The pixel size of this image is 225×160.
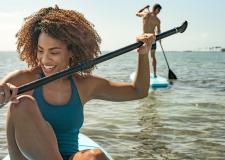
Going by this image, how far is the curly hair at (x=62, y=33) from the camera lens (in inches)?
125

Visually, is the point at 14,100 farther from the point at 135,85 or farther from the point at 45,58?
the point at 135,85

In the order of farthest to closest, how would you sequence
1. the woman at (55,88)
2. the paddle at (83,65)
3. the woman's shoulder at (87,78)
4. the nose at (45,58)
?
the woman's shoulder at (87,78) → the nose at (45,58) → the paddle at (83,65) → the woman at (55,88)

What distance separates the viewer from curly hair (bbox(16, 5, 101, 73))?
10.4 feet

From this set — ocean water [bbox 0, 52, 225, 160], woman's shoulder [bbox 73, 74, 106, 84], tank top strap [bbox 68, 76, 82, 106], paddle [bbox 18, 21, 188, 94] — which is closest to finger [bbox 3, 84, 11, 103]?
paddle [bbox 18, 21, 188, 94]

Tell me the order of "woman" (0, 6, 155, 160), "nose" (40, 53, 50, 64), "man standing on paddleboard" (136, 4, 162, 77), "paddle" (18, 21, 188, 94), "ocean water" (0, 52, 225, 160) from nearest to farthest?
1. "woman" (0, 6, 155, 160)
2. "paddle" (18, 21, 188, 94)
3. "nose" (40, 53, 50, 64)
4. "ocean water" (0, 52, 225, 160)
5. "man standing on paddleboard" (136, 4, 162, 77)

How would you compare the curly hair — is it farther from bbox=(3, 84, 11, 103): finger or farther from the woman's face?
bbox=(3, 84, 11, 103): finger

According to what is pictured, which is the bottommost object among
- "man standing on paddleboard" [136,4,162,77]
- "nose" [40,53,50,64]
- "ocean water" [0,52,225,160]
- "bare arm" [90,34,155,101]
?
"ocean water" [0,52,225,160]

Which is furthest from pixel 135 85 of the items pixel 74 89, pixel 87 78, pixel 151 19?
pixel 151 19

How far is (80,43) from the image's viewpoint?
10.8 ft

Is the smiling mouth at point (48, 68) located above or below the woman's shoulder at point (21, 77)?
above

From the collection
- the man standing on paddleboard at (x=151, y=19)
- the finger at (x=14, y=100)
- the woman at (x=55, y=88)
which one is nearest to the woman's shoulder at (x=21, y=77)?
the woman at (x=55, y=88)

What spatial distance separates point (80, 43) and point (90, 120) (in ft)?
14.4

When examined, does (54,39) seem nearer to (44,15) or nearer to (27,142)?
(44,15)

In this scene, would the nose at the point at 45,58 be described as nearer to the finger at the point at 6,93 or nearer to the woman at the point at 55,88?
the woman at the point at 55,88
